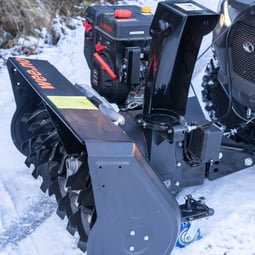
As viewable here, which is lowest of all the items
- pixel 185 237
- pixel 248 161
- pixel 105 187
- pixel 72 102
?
pixel 185 237

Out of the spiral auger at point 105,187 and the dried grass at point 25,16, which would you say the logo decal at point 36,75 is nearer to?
the spiral auger at point 105,187

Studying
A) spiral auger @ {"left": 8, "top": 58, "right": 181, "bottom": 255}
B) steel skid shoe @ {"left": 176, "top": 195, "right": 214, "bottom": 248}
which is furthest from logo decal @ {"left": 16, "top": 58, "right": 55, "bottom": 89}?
steel skid shoe @ {"left": 176, "top": 195, "right": 214, "bottom": 248}

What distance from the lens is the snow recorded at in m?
2.88

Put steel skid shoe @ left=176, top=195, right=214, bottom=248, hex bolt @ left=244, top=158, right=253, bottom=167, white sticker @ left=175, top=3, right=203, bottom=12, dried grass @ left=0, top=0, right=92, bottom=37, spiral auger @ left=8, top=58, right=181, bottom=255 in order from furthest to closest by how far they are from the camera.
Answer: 1. dried grass @ left=0, top=0, right=92, bottom=37
2. hex bolt @ left=244, top=158, right=253, bottom=167
3. steel skid shoe @ left=176, top=195, right=214, bottom=248
4. white sticker @ left=175, top=3, right=203, bottom=12
5. spiral auger @ left=8, top=58, right=181, bottom=255

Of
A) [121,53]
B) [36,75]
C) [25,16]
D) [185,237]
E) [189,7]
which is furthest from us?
[25,16]

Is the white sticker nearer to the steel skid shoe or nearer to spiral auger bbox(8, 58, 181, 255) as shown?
spiral auger bbox(8, 58, 181, 255)

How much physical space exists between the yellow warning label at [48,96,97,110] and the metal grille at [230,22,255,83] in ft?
3.09

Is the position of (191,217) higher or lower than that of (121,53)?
lower

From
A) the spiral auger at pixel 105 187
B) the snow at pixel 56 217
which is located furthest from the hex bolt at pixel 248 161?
the spiral auger at pixel 105 187

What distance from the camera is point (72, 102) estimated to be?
2678mm

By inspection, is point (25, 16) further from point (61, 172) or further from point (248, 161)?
point (248, 161)

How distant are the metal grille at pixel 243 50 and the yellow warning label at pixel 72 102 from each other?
94 cm

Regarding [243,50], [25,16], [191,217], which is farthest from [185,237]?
[25,16]

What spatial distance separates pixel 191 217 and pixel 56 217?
2.68 feet
